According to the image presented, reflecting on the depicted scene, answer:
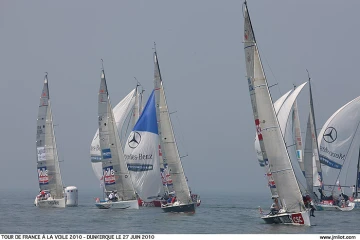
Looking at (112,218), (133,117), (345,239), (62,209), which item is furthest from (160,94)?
(345,239)

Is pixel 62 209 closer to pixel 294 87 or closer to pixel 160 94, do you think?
pixel 160 94

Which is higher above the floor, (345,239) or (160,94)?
(160,94)

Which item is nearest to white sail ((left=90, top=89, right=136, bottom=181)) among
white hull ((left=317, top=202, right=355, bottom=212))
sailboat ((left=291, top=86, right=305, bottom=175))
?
sailboat ((left=291, top=86, right=305, bottom=175))

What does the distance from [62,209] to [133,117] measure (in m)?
12.2

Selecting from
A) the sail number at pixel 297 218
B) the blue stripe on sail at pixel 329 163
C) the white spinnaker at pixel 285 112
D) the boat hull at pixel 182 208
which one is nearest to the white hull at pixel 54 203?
the boat hull at pixel 182 208

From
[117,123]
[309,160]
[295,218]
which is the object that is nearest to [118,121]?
[117,123]

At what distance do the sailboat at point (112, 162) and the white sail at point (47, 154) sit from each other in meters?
5.91

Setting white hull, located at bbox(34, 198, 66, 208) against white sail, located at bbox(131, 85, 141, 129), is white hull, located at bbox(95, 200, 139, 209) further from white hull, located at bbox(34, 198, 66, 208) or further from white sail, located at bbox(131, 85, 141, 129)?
white sail, located at bbox(131, 85, 141, 129)

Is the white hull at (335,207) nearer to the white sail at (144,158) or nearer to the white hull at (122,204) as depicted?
the white sail at (144,158)

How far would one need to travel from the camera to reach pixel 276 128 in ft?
122

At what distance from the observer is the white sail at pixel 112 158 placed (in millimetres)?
55875

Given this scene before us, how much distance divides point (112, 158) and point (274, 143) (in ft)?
67.9

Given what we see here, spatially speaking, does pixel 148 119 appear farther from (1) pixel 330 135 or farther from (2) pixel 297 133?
(1) pixel 330 135

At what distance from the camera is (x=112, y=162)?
56.0 meters
